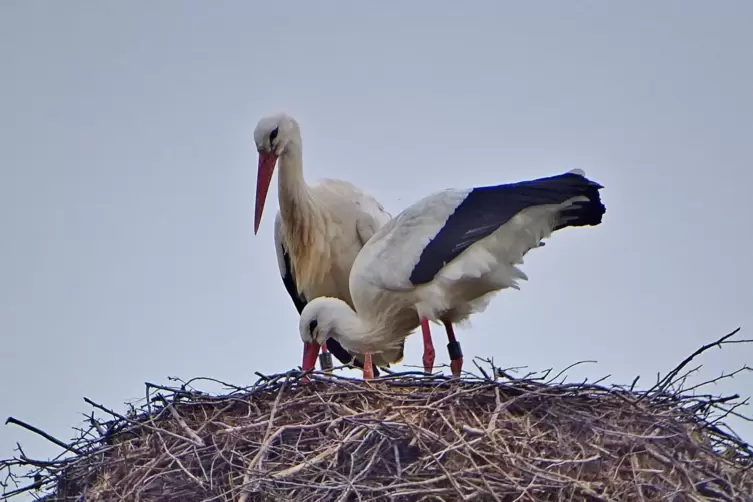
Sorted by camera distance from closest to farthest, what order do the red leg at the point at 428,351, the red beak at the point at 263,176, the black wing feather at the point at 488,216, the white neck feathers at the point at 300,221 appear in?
the black wing feather at the point at 488,216, the red leg at the point at 428,351, the red beak at the point at 263,176, the white neck feathers at the point at 300,221

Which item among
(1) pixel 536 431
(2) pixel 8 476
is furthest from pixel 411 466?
(2) pixel 8 476

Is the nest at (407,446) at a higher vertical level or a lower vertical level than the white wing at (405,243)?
lower

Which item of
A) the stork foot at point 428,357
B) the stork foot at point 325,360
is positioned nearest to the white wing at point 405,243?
the stork foot at point 428,357

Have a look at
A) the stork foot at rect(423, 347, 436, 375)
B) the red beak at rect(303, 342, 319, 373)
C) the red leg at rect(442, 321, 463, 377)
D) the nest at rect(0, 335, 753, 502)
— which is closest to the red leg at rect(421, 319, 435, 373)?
the stork foot at rect(423, 347, 436, 375)

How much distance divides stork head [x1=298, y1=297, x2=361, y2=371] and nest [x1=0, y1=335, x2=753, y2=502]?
2.43ft

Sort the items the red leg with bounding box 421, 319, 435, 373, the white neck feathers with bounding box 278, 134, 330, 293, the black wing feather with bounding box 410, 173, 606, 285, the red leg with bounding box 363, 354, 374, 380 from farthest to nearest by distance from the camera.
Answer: the white neck feathers with bounding box 278, 134, 330, 293 → the red leg with bounding box 363, 354, 374, 380 → the red leg with bounding box 421, 319, 435, 373 → the black wing feather with bounding box 410, 173, 606, 285

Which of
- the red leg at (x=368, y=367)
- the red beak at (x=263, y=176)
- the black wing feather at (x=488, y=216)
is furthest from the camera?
the red beak at (x=263, y=176)

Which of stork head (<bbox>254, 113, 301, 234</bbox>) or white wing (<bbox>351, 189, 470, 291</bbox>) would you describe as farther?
stork head (<bbox>254, 113, 301, 234</bbox>)

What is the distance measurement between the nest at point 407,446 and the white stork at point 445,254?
2.21 feet

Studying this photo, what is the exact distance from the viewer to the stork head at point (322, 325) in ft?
15.1

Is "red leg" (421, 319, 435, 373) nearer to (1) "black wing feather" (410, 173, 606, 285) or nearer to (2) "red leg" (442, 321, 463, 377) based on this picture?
(2) "red leg" (442, 321, 463, 377)

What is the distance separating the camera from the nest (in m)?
3.37

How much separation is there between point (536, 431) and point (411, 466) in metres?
0.41

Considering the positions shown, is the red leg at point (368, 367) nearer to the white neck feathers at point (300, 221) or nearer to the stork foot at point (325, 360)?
the stork foot at point (325, 360)
